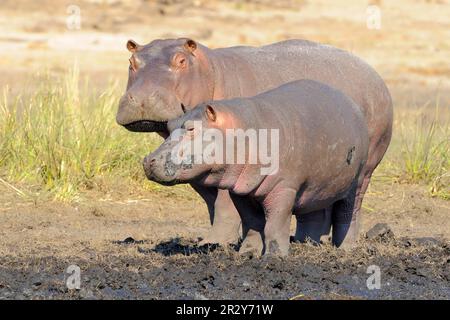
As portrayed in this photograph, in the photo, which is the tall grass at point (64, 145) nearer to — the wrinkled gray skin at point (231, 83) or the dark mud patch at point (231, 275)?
the wrinkled gray skin at point (231, 83)

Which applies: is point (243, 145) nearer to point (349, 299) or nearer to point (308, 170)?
point (308, 170)

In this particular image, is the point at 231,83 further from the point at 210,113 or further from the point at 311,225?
the point at 210,113

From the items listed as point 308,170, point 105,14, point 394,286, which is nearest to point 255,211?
point 308,170

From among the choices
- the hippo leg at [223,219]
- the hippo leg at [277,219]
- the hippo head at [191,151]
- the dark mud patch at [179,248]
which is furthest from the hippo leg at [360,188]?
the hippo head at [191,151]

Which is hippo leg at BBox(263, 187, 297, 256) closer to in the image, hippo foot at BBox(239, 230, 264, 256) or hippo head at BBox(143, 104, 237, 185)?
hippo foot at BBox(239, 230, 264, 256)

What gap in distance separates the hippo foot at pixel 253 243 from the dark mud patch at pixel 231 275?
8cm

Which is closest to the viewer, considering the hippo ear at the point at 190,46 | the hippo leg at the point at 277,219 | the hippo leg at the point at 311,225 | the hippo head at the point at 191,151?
the hippo head at the point at 191,151

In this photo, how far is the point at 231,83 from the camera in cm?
769

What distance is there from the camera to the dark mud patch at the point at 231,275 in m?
6.43

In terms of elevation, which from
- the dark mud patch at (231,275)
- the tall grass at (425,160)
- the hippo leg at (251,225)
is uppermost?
the hippo leg at (251,225)

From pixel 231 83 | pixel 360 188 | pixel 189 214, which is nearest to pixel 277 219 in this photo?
pixel 231 83

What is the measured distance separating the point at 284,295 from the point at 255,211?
87 centimetres

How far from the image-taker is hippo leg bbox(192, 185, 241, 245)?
7562mm

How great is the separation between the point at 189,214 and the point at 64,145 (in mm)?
1148
